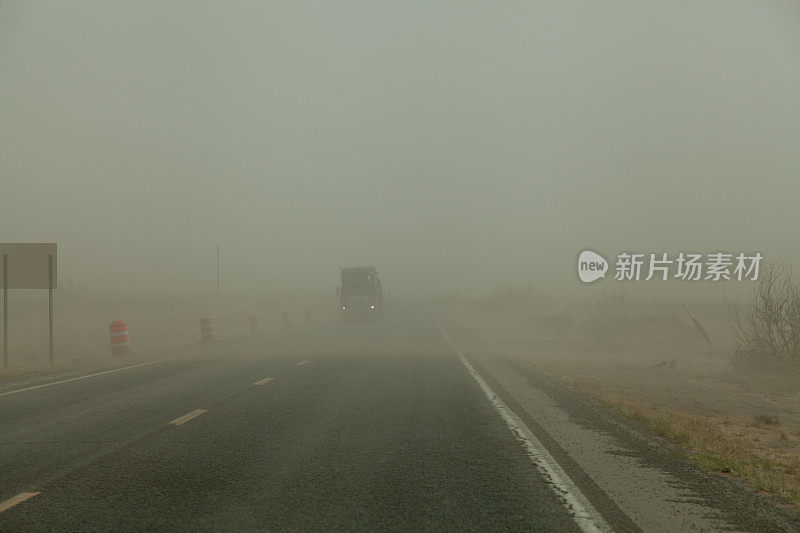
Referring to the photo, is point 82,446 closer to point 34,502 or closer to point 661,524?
point 34,502

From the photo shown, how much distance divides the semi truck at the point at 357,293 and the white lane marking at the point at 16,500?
36774mm

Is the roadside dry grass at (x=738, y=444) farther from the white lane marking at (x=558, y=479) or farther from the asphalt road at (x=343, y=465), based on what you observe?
the white lane marking at (x=558, y=479)

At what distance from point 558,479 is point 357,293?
36.9m

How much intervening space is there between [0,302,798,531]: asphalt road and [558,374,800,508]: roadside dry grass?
13.4 inches

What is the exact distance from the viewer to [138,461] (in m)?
6.02

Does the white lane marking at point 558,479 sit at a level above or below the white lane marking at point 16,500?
below

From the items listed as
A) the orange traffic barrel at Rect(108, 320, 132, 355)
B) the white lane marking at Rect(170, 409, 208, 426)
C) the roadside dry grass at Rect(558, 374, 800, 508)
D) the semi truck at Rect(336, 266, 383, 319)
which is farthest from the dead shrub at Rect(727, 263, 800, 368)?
the semi truck at Rect(336, 266, 383, 319)

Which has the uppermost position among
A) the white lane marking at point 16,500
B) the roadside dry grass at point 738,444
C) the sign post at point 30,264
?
the sign post at point 30,264

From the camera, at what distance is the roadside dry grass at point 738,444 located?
227 inches

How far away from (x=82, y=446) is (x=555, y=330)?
32213 millimetres

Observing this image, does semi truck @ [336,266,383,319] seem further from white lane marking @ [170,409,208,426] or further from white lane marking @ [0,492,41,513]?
white lane marking @ [0,492,41,513]

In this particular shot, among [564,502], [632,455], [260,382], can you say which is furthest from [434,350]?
[564,502]

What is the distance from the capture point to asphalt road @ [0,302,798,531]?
4.42 metres

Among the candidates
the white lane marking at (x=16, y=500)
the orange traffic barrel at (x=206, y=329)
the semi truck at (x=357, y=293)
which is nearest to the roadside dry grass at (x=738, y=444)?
the white lane marking at (x=16, y=500)
